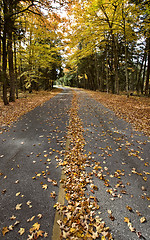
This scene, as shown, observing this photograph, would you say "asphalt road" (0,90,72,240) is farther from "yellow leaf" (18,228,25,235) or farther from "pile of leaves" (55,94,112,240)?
"pile of leaves" (55,94,112,240)

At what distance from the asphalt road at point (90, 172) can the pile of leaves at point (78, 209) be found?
0.15 meters

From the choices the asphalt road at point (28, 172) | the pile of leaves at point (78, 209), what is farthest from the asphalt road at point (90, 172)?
the pile of leaves at point (78, 209)

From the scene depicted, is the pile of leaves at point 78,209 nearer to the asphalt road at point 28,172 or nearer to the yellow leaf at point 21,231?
the asphalt road at point 28,172

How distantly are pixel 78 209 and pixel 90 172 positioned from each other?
118 centimetres

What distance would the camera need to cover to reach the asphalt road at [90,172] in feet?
8.30

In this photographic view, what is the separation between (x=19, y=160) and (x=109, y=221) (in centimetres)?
314

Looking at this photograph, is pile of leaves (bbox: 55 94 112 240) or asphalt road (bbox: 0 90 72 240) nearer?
pile of leaves (bbox: 55 94 112 240)

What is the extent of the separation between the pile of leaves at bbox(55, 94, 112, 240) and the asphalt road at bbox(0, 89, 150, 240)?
6.1 inches

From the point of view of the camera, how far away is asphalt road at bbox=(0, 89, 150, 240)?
8.30 ft

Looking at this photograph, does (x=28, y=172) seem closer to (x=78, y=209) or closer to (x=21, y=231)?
(x=21, y=231)

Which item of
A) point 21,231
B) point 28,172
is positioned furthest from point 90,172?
point 21,231

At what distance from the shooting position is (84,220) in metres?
2.55

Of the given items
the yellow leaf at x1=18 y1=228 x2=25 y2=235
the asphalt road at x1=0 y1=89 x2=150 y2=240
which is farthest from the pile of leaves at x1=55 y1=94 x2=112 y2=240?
the yellow leaf at x1=18 y1=228 x2=25 y2=235

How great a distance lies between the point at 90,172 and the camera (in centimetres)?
381
